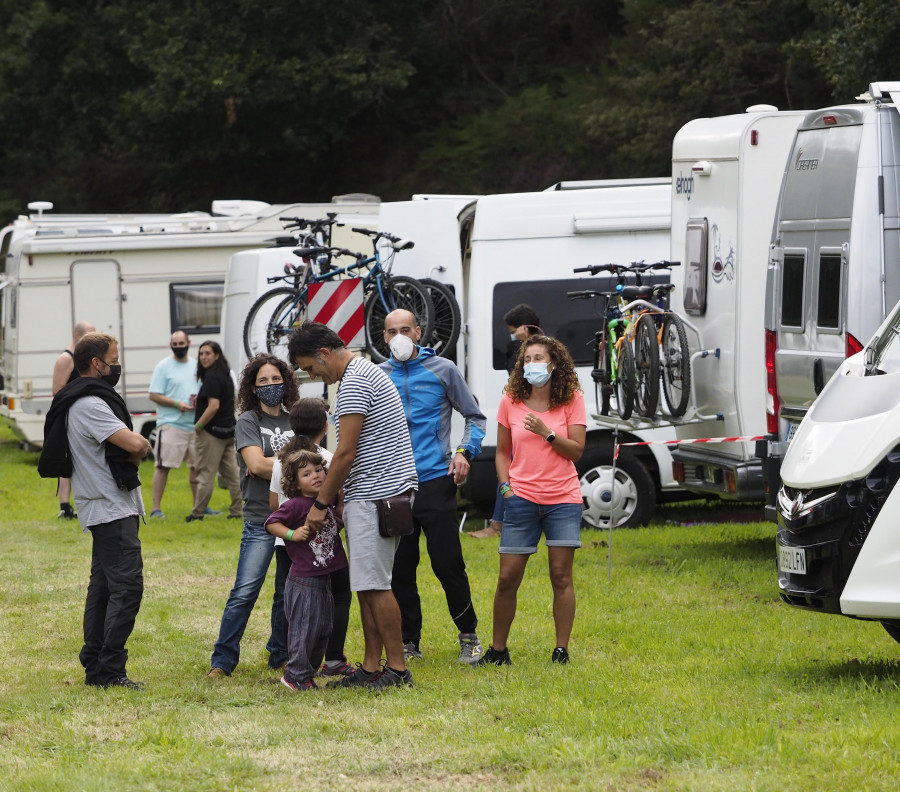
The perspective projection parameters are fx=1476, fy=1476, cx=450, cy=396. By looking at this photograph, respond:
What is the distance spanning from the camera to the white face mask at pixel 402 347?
762 cm

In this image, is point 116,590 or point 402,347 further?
point 402,347

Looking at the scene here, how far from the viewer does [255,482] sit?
299 inches

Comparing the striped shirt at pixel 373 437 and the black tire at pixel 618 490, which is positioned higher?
the striped shirt at pixel 373 437

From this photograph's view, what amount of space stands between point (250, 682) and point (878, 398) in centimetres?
335

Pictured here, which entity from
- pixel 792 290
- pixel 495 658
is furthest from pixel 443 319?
pixel 495 658

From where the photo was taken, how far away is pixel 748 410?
10.3 meters

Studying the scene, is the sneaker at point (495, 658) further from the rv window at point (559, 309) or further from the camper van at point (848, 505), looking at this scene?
the rv window at point (559, 309)

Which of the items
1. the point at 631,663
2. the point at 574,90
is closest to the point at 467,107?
the point at 574,90

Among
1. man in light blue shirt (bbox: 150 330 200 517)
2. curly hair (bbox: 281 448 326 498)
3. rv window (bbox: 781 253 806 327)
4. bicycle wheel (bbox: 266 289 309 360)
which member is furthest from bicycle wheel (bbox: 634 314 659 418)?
man in light blue shirt (bbox: 150 330 200 517)

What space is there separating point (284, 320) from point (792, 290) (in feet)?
19.2

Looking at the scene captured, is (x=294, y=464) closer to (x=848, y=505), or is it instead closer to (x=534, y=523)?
(x=534, y=523)

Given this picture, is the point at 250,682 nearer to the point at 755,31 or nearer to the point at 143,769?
the point at 143,769

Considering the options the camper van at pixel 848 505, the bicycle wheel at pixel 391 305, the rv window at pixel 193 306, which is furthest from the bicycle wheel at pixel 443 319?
the rv window at pixel 193 306

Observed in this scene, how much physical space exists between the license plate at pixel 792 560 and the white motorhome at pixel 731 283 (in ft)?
10.6
